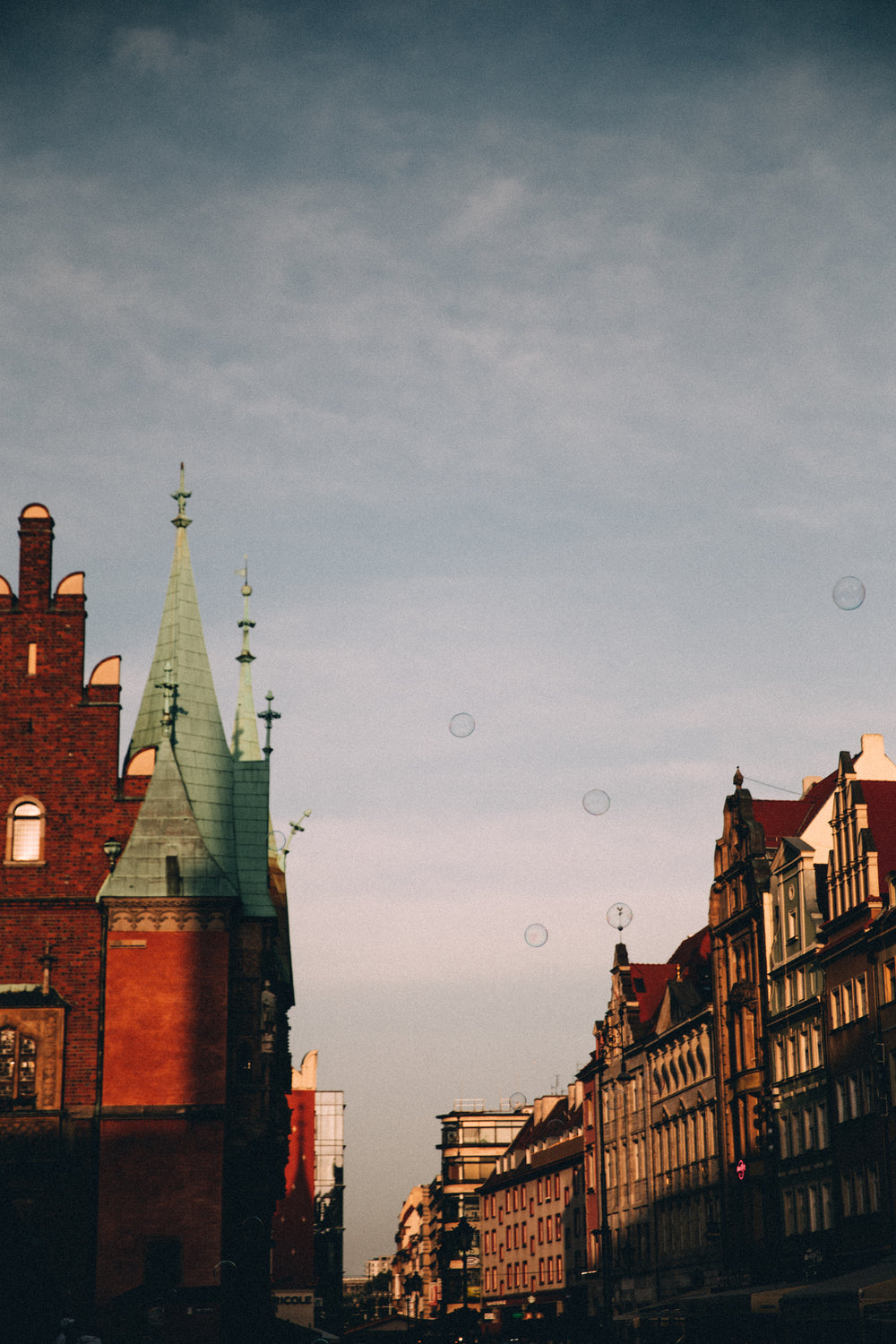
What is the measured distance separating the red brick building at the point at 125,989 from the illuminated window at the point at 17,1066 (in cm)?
5

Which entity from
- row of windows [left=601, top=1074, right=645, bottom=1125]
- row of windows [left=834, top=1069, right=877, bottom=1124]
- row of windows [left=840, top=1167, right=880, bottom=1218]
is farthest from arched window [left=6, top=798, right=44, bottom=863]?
row of windows [left=601, top=1074, right=645, bottom=1125]

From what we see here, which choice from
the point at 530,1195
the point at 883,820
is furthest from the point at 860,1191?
the point at 530,1195

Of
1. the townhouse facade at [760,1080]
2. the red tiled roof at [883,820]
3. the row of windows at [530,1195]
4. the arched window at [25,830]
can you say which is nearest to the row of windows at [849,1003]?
the townhouse facade at [760,1080]

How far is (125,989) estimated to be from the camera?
48.2 metres

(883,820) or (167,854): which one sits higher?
(883,820)

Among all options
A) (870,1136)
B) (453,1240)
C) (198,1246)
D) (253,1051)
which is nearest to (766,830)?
(870,1136)

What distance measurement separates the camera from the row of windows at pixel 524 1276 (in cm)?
10856

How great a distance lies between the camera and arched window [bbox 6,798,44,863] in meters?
49.6

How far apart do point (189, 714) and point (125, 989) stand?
9169 mm

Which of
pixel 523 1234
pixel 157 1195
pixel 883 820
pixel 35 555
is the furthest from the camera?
pixel 523 1234

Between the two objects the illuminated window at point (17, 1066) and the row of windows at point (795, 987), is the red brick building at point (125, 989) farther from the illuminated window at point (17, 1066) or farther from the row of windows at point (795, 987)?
the row of windows at point (795, 987)

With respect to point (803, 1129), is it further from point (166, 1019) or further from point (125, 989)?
point (125, 989)

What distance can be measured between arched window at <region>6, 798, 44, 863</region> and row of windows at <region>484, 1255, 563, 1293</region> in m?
67.7

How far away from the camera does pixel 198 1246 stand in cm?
4591
